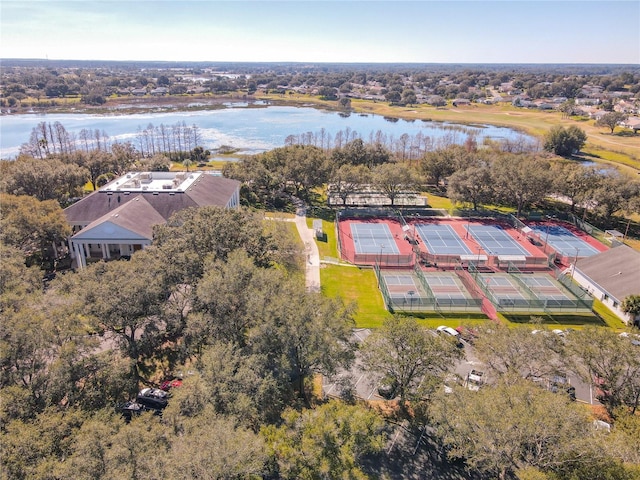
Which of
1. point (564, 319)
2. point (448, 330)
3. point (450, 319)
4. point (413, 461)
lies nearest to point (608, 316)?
point (564, 319)

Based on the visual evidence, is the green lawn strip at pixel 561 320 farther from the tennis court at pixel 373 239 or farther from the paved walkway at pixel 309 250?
the paved walkway at pixel 309 250

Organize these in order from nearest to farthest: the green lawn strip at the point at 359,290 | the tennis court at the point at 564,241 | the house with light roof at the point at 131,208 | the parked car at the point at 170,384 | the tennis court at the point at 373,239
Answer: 1. the parked car at the point at 170,384
2. the green lawn strip at the point at 359,290
3. the house with light roof at the point at 131,208
4. the tennis court at the point at 373,239
5. the tennis court at the point at 564,241

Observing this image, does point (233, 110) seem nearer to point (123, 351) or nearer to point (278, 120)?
point (278, 120)

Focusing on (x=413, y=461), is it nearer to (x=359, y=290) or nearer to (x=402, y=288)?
(x=359, y=290)

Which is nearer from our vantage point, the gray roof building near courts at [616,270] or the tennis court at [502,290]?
the tennis court at [502,290]

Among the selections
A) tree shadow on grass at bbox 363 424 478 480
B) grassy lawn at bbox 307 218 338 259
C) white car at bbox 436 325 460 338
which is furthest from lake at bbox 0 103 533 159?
tree shadow on grass at bbox 363 424 478 480

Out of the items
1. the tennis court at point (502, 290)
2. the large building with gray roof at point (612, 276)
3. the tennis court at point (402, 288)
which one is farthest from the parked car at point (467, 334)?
the large building with gray roof at point (612, 276)
